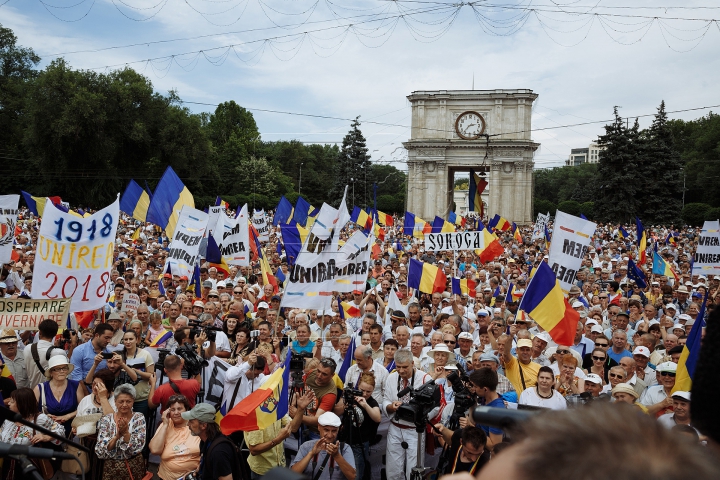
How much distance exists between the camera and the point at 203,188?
227 ft

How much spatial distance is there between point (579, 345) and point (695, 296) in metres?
5.26

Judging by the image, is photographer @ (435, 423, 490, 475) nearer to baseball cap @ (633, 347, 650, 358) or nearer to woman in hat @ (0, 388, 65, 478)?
baseball cap @ (633, 347, 650, 358)

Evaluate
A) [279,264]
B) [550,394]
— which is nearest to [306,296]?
[550,394]

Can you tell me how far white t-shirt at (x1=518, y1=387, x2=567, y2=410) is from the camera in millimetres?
6887

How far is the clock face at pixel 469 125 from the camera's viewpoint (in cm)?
6195

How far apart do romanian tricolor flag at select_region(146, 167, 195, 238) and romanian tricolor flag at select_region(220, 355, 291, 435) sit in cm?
1028

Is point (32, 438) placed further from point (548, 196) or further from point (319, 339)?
point (548, 196)

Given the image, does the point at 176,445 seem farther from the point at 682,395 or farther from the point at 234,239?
the point at 234,239

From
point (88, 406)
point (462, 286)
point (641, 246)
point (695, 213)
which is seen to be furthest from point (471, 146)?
point (88, 406)

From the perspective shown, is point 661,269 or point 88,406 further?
point 661,269

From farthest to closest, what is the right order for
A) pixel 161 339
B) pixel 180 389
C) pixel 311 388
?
1. pixel 161 339
2. pixel 311 388
3. pixel 180 389

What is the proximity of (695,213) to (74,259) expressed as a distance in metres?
58.1

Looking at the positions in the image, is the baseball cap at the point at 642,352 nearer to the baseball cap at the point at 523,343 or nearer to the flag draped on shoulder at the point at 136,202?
the baseball cap at the point at 523,343

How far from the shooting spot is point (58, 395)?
283 inches
